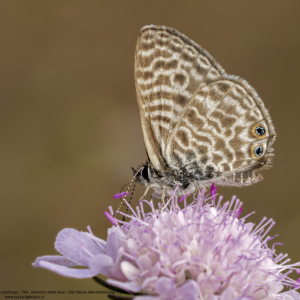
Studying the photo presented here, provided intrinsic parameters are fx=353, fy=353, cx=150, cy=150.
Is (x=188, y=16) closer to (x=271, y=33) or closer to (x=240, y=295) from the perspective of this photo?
(x=271, y=33)

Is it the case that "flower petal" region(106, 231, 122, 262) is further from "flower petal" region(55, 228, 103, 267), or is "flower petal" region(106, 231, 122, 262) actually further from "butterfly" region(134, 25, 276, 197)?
"butterfly" region(134, 25, 276, 197)

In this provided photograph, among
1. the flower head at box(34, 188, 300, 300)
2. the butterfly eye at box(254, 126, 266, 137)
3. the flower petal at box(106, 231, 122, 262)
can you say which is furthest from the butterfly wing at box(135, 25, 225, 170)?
the flower petal at box(106, 231, 122, 262)

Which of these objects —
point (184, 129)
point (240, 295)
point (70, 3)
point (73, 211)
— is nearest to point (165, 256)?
point (240, 295)

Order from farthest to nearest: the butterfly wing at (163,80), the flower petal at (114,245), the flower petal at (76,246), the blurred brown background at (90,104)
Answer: the blurred brown background at (90,104) → the butterfly wing at (163,80) → the flower petal at (76,246) → the flower petal at (114,245)

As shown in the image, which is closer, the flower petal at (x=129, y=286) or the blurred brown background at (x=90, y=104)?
the flower petal at (x=129, y=286)

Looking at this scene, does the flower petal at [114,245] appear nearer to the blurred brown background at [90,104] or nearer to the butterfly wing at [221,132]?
the butterfly wing at [221,132]

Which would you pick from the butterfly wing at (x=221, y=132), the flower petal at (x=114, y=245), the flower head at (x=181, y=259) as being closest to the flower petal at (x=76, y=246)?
the flower head at (x=181, y=259)
